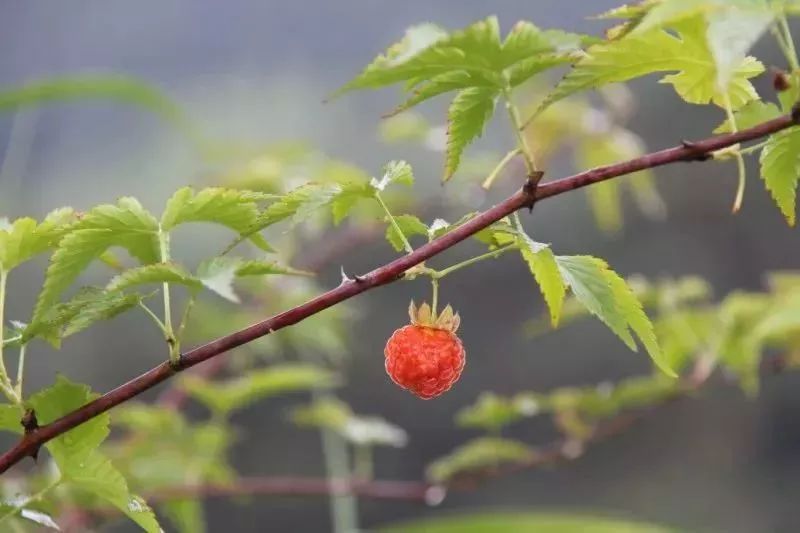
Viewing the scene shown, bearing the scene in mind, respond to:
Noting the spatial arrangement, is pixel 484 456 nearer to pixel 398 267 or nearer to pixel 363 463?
pixel 363 463

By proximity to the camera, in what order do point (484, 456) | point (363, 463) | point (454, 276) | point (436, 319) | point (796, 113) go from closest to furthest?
point (796, 113) → point (436, 319) → point (484, 456) → point (363, 463) → point (454, 276)

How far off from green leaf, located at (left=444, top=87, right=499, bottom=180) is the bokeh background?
1129mm

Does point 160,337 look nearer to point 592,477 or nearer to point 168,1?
point 168,1

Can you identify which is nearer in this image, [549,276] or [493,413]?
[549,276]

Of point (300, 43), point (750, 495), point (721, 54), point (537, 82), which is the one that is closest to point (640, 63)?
point (721, 54)

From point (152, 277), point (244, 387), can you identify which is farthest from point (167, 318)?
point (244, 387)

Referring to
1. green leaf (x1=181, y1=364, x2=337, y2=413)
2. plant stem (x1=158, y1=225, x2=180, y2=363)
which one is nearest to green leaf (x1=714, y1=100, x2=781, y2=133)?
plant stem (x1=158, y1=225, x2=180, y2=363)

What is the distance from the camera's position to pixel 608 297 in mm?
350

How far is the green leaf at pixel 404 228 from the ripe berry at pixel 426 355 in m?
0.04

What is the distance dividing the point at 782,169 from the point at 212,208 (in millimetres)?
233

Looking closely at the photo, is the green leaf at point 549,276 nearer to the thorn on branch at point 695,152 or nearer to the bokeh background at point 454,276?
the thorn on branch at point 695,152

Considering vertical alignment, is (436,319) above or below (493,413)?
above

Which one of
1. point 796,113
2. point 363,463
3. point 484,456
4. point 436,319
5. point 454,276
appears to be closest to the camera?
point 796,113

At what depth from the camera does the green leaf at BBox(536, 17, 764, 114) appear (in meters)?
0.33
